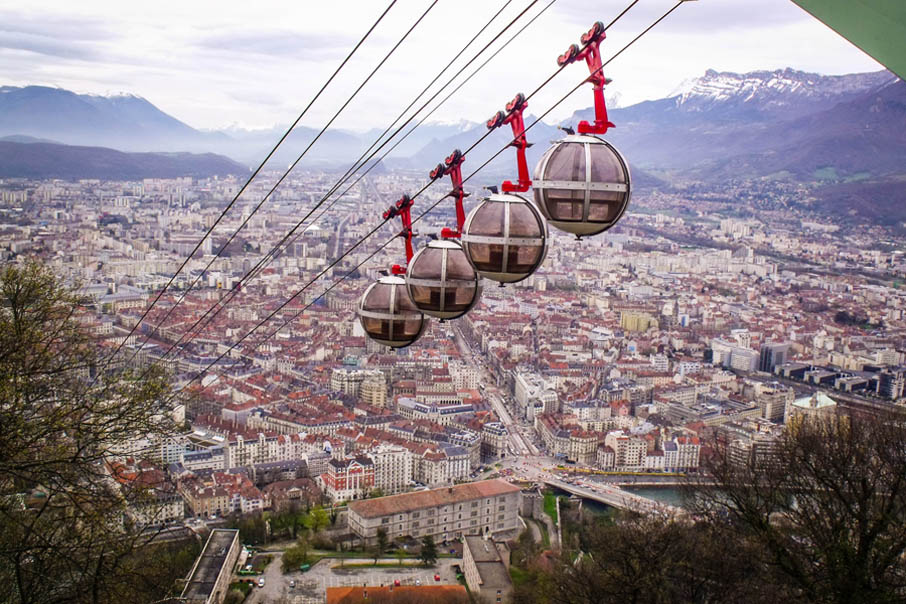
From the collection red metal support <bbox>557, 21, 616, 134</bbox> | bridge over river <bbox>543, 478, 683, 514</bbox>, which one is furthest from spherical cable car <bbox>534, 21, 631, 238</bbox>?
bridge over river <bbox>543, 478, 683, 514</bbox>

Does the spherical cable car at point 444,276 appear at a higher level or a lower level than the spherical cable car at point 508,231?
lower

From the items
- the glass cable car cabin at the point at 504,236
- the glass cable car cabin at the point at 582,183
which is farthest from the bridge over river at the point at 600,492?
the glass cable car cabin at the point at 582,183

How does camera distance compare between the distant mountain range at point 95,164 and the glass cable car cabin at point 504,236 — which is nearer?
the glass cable car cabin at point 504,236

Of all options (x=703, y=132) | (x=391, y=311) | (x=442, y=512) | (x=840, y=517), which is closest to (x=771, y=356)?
(x=442, y=512)

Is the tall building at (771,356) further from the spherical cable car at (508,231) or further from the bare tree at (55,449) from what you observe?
the spherical cable car at (508,231)

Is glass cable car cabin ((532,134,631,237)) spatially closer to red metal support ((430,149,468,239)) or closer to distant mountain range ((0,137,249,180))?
Answer: red metal support ((430,149,468,239))

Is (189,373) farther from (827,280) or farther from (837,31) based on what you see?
(827,280)

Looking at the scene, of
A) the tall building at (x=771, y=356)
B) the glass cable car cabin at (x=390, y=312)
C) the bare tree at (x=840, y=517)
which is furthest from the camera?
the tall building at (x=771, y=356)

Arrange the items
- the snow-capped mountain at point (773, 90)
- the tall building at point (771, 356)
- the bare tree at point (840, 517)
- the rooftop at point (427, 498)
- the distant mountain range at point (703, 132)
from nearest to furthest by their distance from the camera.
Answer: the bare tree at point (840, 517), the rooftop at point (427, 498), the tall building at point (771, 356), the distant mountain range at point (703, 132), the snow-capped mountain at point (773, 90)
